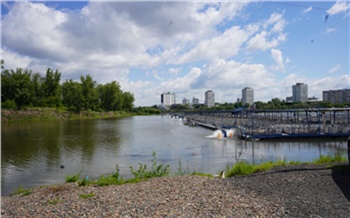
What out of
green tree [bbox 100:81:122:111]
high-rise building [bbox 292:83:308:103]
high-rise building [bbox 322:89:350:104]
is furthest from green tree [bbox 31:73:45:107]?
high-rise building [bbox 292:83:308:103]

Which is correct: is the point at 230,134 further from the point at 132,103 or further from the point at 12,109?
the point at 132,103

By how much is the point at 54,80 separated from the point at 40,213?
310 ft

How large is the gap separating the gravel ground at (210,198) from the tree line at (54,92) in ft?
239

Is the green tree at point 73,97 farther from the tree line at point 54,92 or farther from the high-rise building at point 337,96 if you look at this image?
the high-rise building at point 337,96

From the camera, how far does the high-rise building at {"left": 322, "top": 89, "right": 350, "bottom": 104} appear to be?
268 feet

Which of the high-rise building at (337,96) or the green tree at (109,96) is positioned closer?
the high-rise building at (337,96)

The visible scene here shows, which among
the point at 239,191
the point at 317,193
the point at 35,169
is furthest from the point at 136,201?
the point at 35,169

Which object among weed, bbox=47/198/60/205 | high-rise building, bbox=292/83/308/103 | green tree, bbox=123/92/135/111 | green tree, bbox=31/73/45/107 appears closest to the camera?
weed, bbox=47/198/60/205

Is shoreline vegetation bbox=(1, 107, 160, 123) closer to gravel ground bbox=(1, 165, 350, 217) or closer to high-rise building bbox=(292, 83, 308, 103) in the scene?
gravel ground bbox=(1, 165, 350, 217)

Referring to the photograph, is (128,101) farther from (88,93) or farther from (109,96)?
(88,93)

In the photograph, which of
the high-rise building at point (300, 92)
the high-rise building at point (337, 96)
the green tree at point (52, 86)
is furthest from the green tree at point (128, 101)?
the high-rise building at point (337, 96)

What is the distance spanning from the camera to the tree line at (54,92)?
247ft

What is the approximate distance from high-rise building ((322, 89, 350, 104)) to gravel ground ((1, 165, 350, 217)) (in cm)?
8137

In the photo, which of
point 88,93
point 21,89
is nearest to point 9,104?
point 21,89
